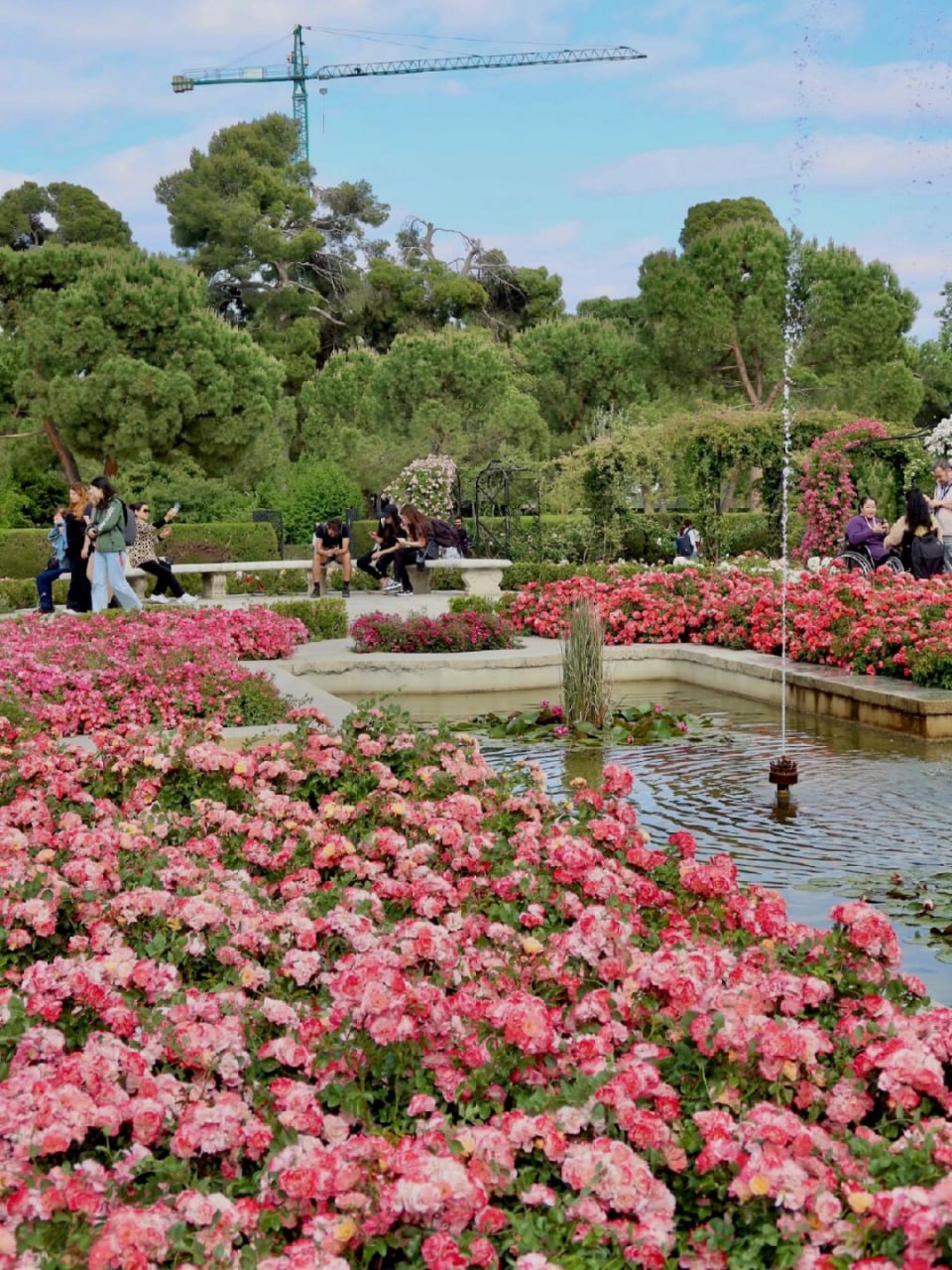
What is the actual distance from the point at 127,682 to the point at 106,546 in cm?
413

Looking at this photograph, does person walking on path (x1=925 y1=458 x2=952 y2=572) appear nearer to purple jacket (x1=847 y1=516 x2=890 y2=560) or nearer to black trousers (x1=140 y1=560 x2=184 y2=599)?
purple jacket (x1=847 y1=516 x2=890 y2=560)

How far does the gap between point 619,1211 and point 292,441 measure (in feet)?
105

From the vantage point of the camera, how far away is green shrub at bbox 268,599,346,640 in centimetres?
1173

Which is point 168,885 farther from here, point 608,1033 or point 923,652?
point 923,652

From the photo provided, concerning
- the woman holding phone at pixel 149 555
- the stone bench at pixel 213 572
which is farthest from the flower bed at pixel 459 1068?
the stone bench at pixel 213 572

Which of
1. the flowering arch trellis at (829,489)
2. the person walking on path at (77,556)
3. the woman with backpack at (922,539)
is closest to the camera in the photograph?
the woman with backpack at (922,539)

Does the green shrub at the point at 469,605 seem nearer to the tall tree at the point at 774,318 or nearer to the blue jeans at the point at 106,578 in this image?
the blue jeans at the point at 106,578

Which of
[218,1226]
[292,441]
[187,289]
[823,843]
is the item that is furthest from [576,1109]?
[292,441]

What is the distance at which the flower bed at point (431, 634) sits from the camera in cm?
991

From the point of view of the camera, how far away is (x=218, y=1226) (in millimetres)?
1849

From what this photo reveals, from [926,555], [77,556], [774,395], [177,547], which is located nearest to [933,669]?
[926,555]

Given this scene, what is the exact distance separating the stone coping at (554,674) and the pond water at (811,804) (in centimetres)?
19

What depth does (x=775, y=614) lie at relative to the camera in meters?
9.69

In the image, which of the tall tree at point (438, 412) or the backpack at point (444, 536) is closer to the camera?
the backpack at point (444, 536)
